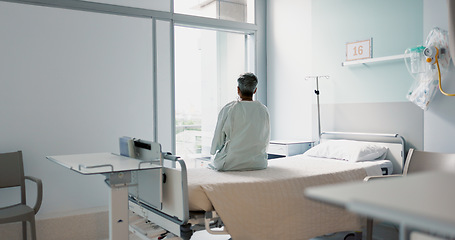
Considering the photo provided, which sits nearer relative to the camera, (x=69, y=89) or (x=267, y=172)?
(x=267, y=172)

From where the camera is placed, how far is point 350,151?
3891 mm

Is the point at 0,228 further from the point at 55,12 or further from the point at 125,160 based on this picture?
the point at 55,12

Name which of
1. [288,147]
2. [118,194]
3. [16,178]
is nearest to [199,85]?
[288,147]

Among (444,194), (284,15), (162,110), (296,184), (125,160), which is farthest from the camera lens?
(284,15)

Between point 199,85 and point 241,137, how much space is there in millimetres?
1976

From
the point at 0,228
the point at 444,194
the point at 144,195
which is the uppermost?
the point at 444,194

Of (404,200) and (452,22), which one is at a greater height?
(452,22)

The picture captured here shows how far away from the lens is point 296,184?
3018 millimetres

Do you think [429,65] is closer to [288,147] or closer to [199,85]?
[288,147]

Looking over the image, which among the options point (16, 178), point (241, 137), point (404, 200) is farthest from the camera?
point (16, 178)

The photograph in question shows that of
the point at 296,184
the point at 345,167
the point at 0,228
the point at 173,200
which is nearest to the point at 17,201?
the point at 0,228

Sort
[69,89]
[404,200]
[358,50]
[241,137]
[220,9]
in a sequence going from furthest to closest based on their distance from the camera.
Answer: [220,9] < [358,50] < [69,89] < [241,137] < [404,200]

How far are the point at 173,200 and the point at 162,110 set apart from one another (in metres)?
2.17

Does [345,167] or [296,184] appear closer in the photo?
[296,184]
